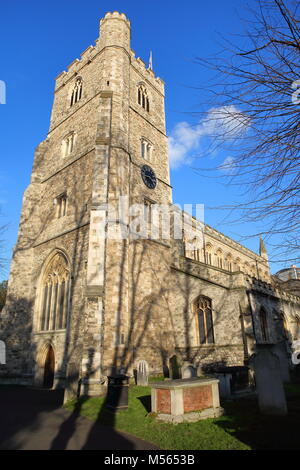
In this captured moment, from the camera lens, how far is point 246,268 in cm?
3061

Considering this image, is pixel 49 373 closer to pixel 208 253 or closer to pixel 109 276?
pixel 109 276

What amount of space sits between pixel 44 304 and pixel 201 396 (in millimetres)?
10262

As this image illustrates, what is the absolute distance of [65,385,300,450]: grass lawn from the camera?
477cm

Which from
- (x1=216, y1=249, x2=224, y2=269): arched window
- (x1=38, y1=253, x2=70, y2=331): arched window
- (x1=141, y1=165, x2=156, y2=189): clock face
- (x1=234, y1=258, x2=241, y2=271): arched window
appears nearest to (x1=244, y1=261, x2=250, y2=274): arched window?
(x1=234, y1=258, x2=241, y2=271): arched window

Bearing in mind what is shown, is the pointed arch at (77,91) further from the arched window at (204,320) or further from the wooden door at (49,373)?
the wooden door at (49,373)

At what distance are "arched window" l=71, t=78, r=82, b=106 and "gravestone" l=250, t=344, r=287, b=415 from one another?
1891 cm

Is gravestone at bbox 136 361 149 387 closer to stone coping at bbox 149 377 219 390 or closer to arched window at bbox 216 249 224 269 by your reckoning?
stone coping at bbox 149 377 219 390

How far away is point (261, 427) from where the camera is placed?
5.46 m

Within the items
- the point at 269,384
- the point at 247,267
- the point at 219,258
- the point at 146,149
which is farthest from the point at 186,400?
the point at 247,267

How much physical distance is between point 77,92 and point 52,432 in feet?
65.3

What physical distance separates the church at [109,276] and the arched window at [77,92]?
0.15m

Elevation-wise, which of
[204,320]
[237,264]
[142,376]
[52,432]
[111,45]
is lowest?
[52,432]

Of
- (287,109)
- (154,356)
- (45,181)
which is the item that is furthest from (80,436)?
(45,181)

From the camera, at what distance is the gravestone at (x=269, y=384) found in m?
6.39
